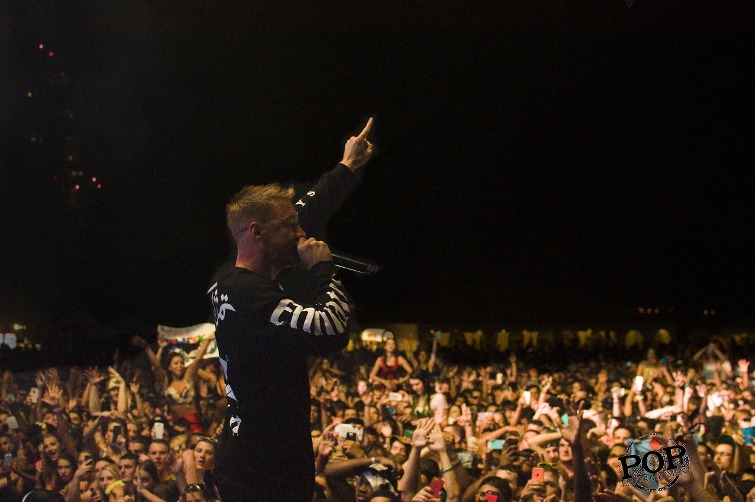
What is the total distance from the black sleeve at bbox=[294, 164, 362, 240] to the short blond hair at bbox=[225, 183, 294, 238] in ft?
0.72

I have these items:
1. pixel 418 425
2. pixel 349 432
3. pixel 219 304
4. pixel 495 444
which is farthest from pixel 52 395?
pixel 219 304

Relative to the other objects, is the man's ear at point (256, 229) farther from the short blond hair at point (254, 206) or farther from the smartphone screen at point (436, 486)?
the smartphone screen at point (436, 486)

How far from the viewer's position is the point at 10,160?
364cm

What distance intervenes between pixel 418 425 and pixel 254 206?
2075 millimetres

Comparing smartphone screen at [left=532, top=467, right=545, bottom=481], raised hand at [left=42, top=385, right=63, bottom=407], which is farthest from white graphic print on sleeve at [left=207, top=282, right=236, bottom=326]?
raised hand at [left=42, top=385, right=63, bottom=407]

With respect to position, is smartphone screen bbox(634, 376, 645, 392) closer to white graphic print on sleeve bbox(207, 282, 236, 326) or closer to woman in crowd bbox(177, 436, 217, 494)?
woman in crowd bbox(177, 436, 217, 494)

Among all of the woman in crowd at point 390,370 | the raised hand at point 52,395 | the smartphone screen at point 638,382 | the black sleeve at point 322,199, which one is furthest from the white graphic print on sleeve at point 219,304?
the smartphone screen at point 638,382

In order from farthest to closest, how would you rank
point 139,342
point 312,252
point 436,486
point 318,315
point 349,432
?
point 139,342 → point 349,432 → point 436,486 → point 312,252 → point 318,315

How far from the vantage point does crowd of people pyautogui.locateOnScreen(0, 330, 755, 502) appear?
3.46 meters

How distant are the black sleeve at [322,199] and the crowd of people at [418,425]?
1.47 metres

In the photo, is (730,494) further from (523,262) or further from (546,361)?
(523,262)

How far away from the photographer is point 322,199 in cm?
217

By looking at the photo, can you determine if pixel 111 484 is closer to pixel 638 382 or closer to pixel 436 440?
pixel 436 440

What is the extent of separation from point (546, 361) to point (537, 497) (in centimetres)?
63
